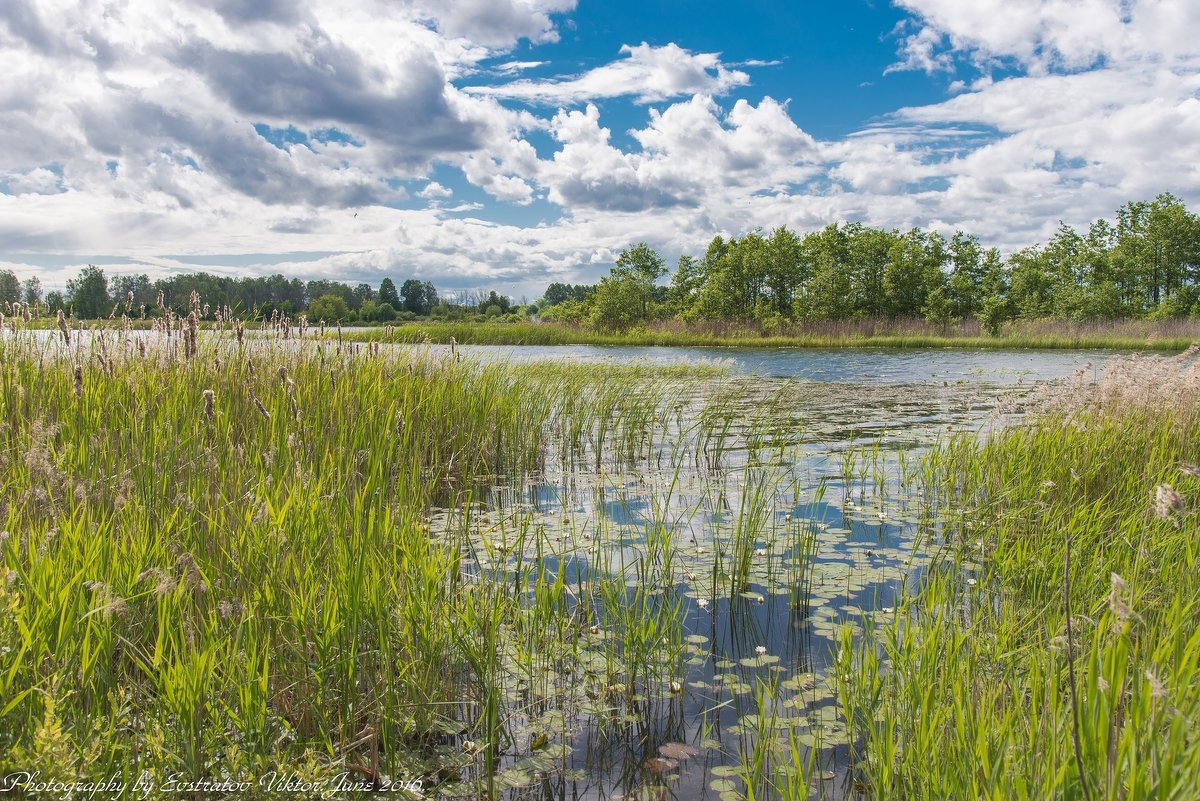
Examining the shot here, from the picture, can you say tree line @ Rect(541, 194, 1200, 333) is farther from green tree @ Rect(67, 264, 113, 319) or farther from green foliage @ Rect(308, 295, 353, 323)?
green tree @ Rect(67, 264, 113, 319)

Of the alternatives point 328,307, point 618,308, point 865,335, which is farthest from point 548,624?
point 618,308

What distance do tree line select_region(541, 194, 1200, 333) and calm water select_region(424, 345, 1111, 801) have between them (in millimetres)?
43410

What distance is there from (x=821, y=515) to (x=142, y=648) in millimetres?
5307

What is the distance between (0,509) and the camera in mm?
3217

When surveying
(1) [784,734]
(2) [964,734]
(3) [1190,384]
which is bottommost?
(1) [784,734]

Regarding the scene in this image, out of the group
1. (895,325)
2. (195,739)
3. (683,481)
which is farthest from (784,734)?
(895,325)

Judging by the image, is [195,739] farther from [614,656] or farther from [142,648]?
[614,656]

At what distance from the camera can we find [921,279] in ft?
175

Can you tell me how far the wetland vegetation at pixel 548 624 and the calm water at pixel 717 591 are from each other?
0.03m

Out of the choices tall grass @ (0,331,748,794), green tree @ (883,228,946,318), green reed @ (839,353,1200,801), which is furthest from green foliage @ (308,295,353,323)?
green tree @ (883,228,946,318)

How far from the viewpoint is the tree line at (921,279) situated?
167 feet

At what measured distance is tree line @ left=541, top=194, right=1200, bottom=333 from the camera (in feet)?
167

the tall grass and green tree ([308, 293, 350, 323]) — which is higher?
green tree ([308, 293, 350, 323])

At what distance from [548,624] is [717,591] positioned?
139cm
